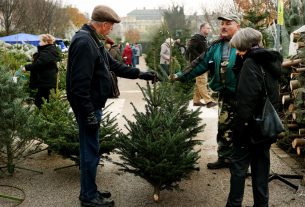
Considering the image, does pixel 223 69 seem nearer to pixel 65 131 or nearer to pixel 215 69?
pixel 215 69

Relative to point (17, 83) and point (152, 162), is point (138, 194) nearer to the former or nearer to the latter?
point (152, 162)

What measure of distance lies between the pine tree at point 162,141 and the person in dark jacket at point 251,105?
0.55 meters

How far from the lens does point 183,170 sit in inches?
171

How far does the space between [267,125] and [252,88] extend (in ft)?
1.29

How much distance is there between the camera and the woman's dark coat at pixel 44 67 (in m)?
7.65

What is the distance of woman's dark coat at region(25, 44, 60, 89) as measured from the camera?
765cm

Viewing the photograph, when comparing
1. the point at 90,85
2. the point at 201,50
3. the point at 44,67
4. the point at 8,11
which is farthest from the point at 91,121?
the point at 8,11

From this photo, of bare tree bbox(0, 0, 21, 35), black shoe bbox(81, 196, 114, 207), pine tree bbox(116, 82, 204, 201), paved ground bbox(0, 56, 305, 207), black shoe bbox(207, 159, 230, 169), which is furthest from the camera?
bare tree bbox(0, 0, 21, 35)

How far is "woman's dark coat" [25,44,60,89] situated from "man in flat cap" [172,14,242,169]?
3239mm

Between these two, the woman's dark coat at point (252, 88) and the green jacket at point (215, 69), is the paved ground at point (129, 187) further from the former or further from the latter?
the green jacket at point (215, 69)

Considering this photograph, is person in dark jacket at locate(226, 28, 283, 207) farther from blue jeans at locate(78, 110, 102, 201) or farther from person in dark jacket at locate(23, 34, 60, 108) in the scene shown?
person in dark jacket at locate(23, 34, 60, 108)

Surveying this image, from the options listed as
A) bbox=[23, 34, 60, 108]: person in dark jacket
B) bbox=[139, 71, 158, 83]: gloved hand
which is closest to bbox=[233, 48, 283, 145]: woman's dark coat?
bbox=[139, 71, 158, 83]: gloved hand

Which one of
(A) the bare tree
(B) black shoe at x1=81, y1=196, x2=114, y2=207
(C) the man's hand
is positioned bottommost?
(B) black shoe at x1=81, y1=196, x2=114, y2=207

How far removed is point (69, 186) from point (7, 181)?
0.88 meters
